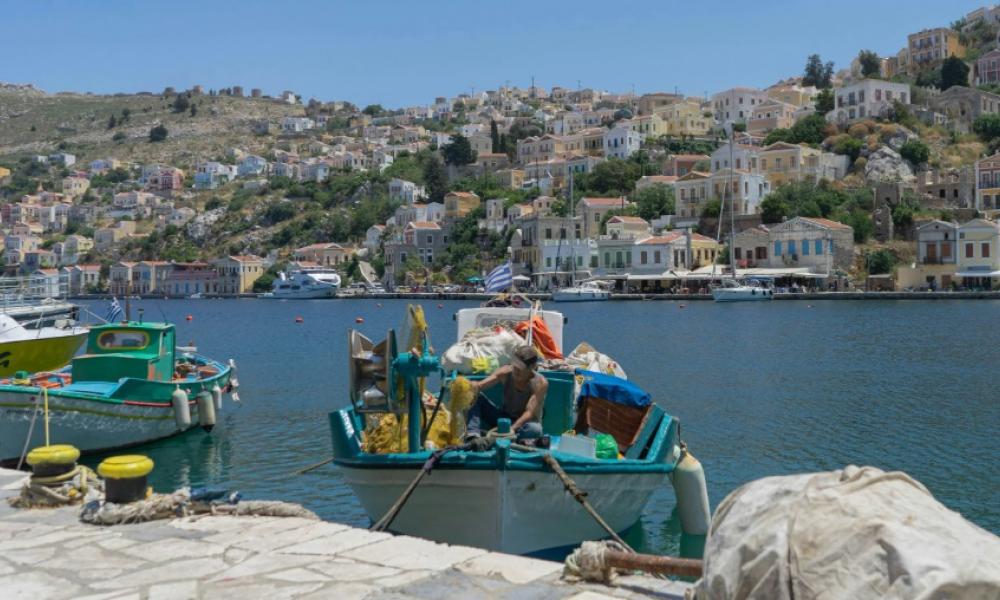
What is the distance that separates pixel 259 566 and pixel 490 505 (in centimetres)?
302

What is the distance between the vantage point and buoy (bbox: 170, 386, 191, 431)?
55.4 feet

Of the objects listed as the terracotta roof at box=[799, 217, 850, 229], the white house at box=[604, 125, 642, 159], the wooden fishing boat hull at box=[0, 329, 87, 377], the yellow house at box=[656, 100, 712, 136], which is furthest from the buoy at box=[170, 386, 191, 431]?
the yellow house at box=[656, 100, 712, 136]

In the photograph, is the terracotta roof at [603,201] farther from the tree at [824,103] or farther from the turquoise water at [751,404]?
the turquoise water at [751,404]

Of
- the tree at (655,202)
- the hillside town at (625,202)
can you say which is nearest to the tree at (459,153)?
the hillside town at (625,202)

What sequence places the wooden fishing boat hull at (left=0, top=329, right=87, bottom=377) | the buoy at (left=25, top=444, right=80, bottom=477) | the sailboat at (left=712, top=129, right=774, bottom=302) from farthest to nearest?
the sailboat at (left=712, top=129, right=774, bottom=302) → the wooden fishing boat hull at (left=0, top=329, right=87, bottom=377) → the buoy at (left=25, top=444, right=80, bottom=477)

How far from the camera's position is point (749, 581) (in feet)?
11.9

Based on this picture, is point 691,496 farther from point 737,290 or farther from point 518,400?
point 737,290

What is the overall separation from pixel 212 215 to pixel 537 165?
193ft

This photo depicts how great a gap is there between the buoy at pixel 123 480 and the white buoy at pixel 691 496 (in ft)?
20.2

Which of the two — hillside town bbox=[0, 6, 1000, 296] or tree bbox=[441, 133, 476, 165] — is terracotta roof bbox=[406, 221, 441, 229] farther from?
tree bbox=[441, 133, 476, 165]

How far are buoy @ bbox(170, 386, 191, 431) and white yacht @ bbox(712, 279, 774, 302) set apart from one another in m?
62.7

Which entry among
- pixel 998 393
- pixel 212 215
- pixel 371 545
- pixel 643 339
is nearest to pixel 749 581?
pixel 371 545

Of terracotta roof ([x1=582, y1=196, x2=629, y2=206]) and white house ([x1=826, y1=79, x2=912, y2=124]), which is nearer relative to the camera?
terracotta roof ([x1=582, y1=196, x2=629, y2=206])

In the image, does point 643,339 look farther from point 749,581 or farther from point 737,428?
point 749,581
